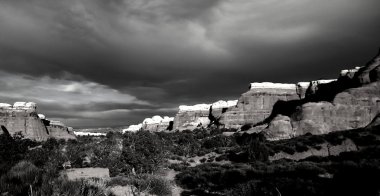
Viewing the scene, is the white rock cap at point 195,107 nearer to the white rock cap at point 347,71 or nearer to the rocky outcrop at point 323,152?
the white rock cap at point 347,71

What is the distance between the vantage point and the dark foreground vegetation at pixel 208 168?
813 centimetres

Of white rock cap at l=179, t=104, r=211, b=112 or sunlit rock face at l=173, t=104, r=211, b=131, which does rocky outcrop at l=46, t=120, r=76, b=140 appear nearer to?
sunlit rock face at l=173, t=104, r=211, b=131

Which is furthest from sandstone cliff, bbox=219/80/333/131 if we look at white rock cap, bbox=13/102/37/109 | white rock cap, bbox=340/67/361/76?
white rock cap, bbox=13/102/37/109

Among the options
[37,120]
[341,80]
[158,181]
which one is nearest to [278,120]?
[341,80]

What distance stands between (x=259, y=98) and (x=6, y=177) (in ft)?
286

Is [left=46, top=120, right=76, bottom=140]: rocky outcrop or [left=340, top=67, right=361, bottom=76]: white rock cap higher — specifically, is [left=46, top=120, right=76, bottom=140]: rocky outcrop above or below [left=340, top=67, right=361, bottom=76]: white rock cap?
below

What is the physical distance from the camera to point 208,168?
3672cm

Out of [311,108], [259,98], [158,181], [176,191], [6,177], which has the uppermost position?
[259,98]

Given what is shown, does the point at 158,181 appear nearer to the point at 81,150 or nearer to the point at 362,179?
the point at 362,179

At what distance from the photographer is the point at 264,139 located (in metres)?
51.4

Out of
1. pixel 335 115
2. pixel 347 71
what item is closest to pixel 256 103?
pixel 347 71

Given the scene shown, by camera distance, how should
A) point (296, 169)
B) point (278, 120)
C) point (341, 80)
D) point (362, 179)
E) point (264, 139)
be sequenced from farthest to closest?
1. point (341, 80)
2. point (278, 120)
3. point (264, 139)
4. point (296, 169)
5. point (362, 179)

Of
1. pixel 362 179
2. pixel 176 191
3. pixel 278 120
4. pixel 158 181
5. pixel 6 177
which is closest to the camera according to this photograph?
pixel 6 177

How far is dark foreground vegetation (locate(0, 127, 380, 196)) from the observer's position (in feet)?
26.7
